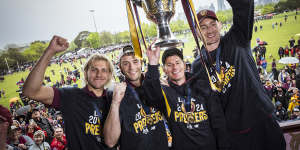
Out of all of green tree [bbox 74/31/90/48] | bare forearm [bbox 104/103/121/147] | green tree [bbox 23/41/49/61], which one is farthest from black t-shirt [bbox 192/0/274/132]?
green tree [bbox 23/41/49/61]

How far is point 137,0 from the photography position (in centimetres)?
97

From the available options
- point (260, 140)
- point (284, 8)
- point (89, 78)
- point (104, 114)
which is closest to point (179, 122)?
point (104, 114)

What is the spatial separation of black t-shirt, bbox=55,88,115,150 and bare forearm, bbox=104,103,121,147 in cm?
11

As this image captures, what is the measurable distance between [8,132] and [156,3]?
0.97 m

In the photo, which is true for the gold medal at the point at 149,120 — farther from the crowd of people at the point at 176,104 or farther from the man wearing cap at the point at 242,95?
the man wearing cap at the point at 242,95

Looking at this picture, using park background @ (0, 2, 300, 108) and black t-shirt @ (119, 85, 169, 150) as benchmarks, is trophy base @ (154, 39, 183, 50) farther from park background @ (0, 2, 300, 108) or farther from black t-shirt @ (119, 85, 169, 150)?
black t-shirt @ (119, 85, 169, 150)

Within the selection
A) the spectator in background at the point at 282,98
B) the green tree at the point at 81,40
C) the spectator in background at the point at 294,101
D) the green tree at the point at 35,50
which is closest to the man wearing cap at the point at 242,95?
the green tree at the point at 81,40

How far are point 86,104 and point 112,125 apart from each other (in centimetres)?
29

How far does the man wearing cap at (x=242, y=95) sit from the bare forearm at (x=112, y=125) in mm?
749

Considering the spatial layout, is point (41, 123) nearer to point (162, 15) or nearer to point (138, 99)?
point (138, 99)

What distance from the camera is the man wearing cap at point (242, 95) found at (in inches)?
49.5

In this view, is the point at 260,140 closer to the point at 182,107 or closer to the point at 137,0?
the point at 182,107

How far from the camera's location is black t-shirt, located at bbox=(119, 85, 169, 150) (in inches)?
46.1

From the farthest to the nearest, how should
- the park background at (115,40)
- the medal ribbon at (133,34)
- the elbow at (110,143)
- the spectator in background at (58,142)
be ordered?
the spectator in background at (58,142)
the park background at (115,40)
the elbow at (110,143)
the medal ribbon at (133,34)
